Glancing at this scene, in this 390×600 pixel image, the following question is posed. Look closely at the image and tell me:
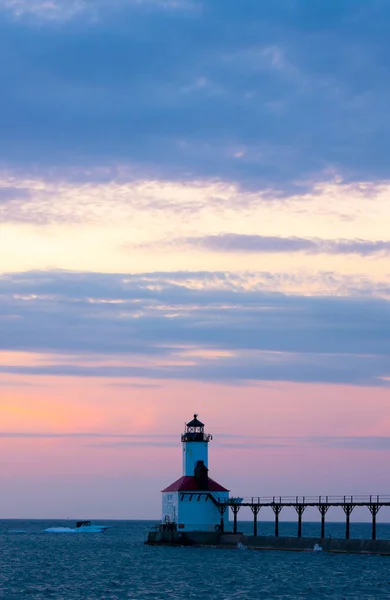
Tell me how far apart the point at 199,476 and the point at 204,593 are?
40.3 metres

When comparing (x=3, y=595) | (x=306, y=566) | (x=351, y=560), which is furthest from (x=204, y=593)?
(x=351, y=560)

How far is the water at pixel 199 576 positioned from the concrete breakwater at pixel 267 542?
3.50 ft

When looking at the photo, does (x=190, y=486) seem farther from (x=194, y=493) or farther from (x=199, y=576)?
(x=199, y=576)

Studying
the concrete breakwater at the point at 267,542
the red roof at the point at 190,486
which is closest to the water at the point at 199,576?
the concrete breakwater at the point at 267,542

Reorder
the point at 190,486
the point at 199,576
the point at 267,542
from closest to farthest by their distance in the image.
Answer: the point at 199,576
the point at 267,542
the point at 190,486

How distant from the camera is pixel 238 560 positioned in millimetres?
94688

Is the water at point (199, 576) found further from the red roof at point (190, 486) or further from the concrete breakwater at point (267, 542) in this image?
the red roof at point (190, 486)

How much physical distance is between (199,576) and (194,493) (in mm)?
27282

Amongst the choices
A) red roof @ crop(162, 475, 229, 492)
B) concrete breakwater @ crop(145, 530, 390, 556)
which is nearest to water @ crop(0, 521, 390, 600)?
concrete breakwater @ crop(145, 530, 390, 556)

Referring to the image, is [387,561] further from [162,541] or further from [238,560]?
[162,541]

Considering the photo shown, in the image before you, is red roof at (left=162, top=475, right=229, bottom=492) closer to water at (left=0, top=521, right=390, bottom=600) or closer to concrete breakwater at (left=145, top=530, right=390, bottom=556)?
concrete breakwater at (left=145, top=530, right=390, bottom=556)

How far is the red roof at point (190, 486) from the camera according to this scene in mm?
106875

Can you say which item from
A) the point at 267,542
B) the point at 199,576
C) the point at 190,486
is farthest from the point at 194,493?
the point at 199,576

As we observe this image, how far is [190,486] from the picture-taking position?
352 ft
